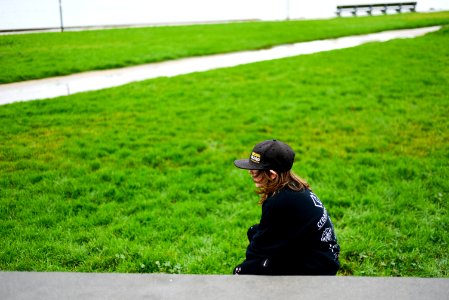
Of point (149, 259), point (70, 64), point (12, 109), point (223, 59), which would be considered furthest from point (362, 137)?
point (70, 64)

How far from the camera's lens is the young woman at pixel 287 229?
2406mm

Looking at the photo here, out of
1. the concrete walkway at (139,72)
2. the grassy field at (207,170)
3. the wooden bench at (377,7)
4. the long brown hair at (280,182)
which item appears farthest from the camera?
the wooden bench at (377,7)

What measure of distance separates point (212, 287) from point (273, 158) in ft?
2.90

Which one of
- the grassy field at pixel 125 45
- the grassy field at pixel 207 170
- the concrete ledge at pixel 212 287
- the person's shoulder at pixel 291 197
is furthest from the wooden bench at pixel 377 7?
the concrete ledge at pixel 212 287

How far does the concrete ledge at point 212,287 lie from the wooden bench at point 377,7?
33.8 m

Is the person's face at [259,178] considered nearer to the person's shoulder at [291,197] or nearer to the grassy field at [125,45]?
the person's shoulder at [291,197]

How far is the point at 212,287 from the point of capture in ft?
6.79

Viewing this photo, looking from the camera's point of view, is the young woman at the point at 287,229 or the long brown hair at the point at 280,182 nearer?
the young woman at the point at 287,229

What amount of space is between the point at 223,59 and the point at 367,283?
37.7ft

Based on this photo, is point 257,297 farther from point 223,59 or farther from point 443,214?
point 223,59

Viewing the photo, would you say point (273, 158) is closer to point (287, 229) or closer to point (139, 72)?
point (287, 229)

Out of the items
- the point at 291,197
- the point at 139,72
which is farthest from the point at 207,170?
the point at 139,72

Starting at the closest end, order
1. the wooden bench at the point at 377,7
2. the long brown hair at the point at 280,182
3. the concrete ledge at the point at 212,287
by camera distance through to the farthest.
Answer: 1. the concrete ledge at the point at 212,287
2. the long brown hair at the point at 280,182
3. the wooden bench at the point at 377,7

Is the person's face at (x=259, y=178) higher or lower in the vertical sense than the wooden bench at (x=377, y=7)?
lower
